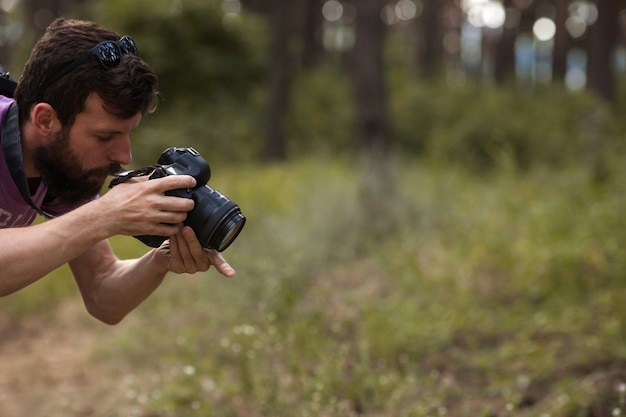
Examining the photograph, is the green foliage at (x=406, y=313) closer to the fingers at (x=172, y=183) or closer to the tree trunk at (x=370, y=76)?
the fingers at (x=172, y=183)

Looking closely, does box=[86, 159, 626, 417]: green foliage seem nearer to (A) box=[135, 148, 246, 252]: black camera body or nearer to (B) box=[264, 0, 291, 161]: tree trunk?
(A) box=[135, 148, 246, 252]: black camera body

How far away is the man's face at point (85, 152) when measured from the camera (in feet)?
8.76

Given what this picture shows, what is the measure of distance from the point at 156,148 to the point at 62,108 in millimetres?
11668

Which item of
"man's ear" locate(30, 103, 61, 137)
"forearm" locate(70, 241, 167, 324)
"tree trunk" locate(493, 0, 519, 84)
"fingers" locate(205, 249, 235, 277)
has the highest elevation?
"man's ear" locate(30, 103, 61, 137)

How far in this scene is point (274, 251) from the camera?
6.23m

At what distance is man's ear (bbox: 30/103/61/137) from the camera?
2.64 meters

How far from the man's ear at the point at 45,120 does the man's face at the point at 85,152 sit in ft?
0.08

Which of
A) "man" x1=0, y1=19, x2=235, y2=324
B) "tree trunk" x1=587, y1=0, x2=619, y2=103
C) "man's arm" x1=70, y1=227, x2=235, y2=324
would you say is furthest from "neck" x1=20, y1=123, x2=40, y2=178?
"tree trunk" x1=587, y1=0, x2=619, y2=103

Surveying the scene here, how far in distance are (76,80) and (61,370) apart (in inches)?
136

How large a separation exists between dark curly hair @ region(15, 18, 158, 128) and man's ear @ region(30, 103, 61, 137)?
2 centimetres

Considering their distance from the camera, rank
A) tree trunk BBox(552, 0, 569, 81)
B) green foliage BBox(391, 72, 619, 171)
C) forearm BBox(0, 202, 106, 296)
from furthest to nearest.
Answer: tree trunk BBox(552, 0, 569, 81), green foliage BBox(391, 72, 619, 171), forearm BBox(0, 202, 106, 296)

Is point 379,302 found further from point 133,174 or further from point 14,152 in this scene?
point 14,152

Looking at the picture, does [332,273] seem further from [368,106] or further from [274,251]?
[368,106]

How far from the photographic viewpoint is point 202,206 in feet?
8.34
